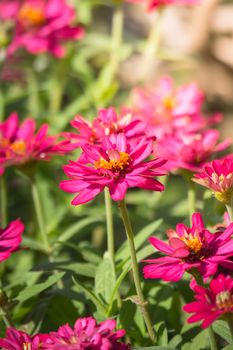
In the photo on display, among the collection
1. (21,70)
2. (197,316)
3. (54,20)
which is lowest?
(197,316)

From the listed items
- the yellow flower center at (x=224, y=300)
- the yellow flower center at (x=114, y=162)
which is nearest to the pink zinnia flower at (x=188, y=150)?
the yellow flower center at (x=114, y=162)

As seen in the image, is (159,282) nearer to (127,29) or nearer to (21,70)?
(21,70)

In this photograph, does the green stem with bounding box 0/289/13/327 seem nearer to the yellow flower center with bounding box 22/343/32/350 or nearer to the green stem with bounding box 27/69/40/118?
the yellow flower center with bounding box 22/343/32/350

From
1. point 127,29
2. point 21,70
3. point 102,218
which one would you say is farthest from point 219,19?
point 102,218

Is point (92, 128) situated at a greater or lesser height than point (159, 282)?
greater

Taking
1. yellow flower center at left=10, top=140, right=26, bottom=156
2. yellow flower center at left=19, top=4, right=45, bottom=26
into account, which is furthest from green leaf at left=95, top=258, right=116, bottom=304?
yellow flower center at left=19, top=4, right=45, bottom=26

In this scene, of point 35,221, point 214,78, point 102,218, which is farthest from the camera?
point 214,78
